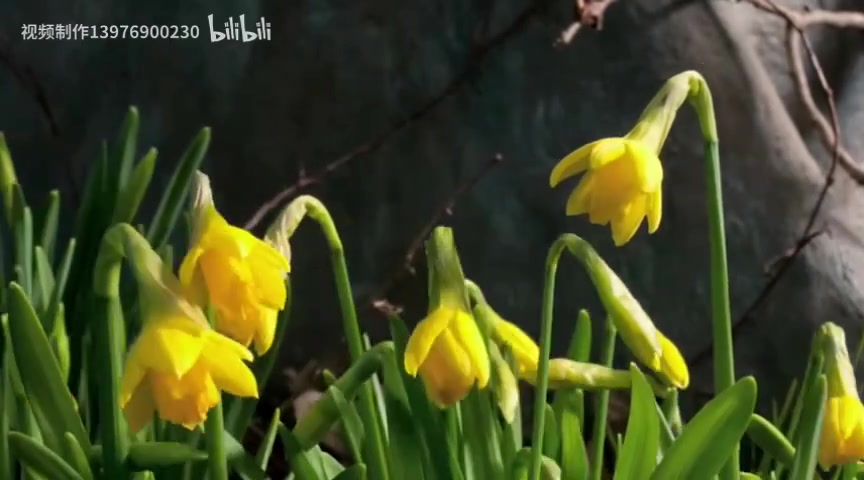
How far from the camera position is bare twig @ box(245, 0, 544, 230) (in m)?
1.04

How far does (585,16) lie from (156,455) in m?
0.69

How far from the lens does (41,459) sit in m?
0.56

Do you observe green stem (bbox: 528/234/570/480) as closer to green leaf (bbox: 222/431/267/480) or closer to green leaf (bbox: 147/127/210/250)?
green leaf (bbox: 222/431/267/480)

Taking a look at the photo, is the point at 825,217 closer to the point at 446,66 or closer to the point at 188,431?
the point at 446,66

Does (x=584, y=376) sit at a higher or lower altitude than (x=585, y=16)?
lower

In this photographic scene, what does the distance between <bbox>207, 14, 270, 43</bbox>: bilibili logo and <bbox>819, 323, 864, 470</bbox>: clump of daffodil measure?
724mm

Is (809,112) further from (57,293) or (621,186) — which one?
(57,293)

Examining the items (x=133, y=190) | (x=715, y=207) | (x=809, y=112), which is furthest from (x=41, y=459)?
(x=809, y=112)

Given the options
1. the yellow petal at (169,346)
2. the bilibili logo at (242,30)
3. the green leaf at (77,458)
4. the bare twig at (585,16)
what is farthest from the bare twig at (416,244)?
the yellow petal at (169,346)

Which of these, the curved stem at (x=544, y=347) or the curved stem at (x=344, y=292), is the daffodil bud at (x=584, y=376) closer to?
the curved stem at (x=544, y=347)

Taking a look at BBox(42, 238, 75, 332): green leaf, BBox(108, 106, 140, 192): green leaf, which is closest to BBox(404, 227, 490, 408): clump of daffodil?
BBox(42, 238, 75, 332): green leaf

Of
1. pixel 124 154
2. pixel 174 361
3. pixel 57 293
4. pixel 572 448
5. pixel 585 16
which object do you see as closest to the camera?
pixel 174 361

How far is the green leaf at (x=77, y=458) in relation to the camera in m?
0.58

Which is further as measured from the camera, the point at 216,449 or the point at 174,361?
the point at 216,449
